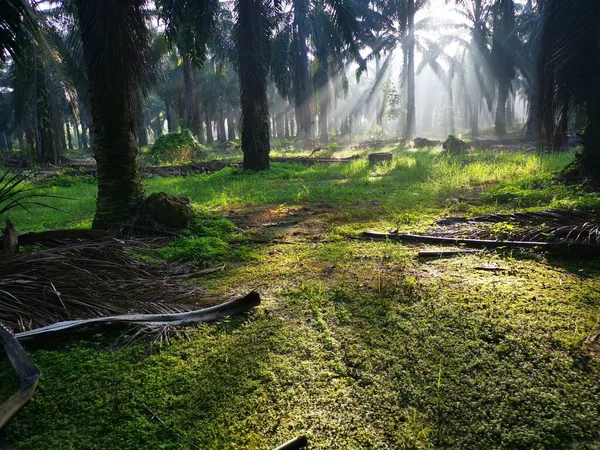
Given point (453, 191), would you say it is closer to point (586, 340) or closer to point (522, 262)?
point (522, 262)

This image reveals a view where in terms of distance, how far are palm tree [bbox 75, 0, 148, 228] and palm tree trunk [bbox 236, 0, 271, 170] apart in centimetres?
580

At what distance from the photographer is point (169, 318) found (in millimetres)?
2242

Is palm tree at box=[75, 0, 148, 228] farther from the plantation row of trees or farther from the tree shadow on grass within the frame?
the tree shadow on grass

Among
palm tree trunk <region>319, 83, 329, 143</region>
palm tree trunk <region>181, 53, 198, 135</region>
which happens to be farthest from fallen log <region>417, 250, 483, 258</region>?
palm tree trunk <region>319, 83, 329, 143</region>

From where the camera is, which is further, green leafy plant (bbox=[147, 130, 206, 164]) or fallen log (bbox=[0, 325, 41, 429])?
green leafy plant (bbox=[147, 130, 206, 164])

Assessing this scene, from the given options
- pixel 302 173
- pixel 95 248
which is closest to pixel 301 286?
pixel 95 248

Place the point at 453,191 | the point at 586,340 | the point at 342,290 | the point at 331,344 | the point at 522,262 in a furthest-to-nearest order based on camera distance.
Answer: the point at 453,191 < the point at 522,262 < the point at 342,290 < the point at 331,344 < the point at 586,340

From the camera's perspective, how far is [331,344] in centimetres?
202

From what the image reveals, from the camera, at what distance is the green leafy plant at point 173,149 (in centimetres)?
1684

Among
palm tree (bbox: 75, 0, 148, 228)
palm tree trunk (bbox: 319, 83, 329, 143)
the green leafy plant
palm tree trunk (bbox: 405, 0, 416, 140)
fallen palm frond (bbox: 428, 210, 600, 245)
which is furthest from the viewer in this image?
palm tree trunk (bbox: 319, 83, 329, 143)

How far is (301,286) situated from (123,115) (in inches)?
115

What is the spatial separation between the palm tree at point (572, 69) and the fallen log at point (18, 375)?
6579mm

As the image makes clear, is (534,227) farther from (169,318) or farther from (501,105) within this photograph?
(501,105)

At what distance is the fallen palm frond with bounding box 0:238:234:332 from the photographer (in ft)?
7.06
